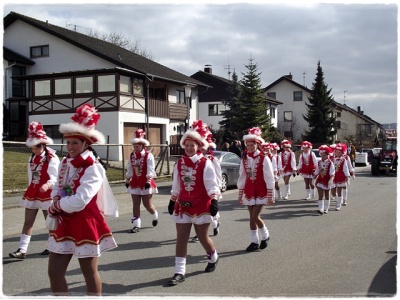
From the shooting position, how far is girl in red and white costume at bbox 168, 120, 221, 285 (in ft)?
19.5

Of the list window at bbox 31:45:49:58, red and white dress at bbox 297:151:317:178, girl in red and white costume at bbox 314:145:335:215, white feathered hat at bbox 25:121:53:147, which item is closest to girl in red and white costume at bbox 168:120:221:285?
white feathered hat at bbox 25:121:53:147

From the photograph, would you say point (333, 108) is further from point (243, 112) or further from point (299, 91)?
point (243, 112)

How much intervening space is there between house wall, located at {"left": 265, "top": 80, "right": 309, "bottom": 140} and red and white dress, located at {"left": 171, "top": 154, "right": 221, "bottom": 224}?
5409 centimetres

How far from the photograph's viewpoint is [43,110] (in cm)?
2925

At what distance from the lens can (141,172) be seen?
9.13m

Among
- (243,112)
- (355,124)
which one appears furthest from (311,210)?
(355,124)

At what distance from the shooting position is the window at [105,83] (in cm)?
2800

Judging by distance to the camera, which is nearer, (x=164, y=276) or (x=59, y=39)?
(x=164, y=276)

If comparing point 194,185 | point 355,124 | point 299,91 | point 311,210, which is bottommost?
point 311,210

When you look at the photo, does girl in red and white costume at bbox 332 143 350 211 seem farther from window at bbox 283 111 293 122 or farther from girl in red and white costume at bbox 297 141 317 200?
window at bbox 283 111 293 122

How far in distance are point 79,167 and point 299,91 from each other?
57375mm

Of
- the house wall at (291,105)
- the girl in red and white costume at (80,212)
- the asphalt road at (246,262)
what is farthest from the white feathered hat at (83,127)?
the house wall at (291,105)

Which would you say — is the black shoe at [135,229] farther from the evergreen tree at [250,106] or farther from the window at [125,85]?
the evergreen tree at [250,106]

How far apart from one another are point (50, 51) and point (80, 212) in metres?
28.7
